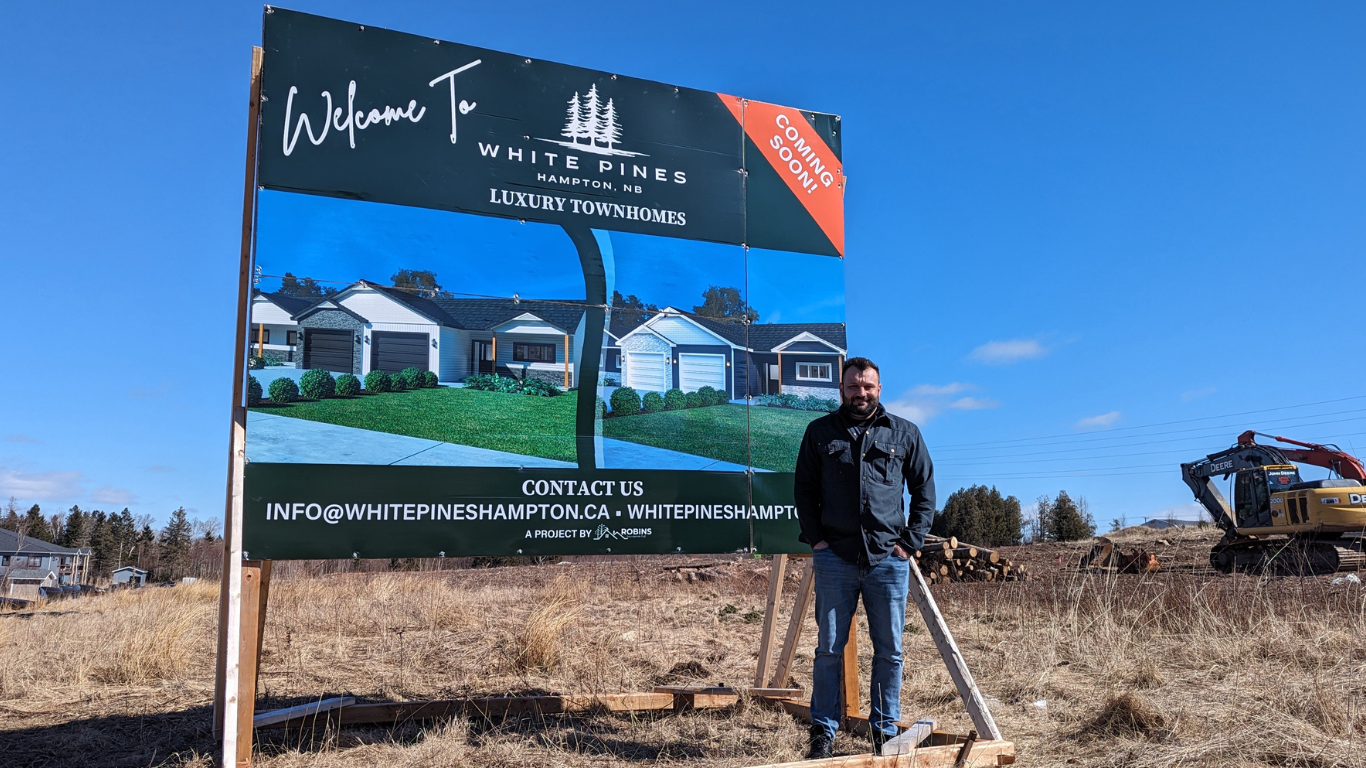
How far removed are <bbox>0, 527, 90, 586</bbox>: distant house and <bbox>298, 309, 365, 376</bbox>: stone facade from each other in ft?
178

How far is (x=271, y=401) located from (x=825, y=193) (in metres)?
3.70

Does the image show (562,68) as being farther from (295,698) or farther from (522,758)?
(295,698)

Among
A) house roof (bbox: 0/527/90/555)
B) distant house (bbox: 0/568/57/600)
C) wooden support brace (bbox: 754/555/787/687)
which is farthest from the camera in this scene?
house roof (bbox: 0/527/90/555)

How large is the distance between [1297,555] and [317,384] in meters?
18.5

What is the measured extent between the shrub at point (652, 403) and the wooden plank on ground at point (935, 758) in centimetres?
212

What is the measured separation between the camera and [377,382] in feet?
15.5

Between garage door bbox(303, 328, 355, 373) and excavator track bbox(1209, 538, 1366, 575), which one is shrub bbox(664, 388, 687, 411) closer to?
garage door bbox(303, 328, 355, 373)

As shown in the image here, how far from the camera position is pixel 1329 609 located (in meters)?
8.53

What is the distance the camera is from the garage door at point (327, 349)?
455 centimetres

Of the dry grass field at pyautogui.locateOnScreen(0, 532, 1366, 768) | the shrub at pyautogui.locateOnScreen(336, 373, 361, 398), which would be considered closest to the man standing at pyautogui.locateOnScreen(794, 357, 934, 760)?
the dry grass field at pyautogui.locateOnScreen(0, 532, 1366, 768)

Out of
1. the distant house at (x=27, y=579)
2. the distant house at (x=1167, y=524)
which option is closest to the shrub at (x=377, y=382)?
the distant house at (x=1167, y=524)

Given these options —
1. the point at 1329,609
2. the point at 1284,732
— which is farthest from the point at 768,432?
the point at 1329,609

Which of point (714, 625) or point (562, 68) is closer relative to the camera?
point (562, 68)

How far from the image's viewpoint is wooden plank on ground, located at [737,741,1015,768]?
4020mm
